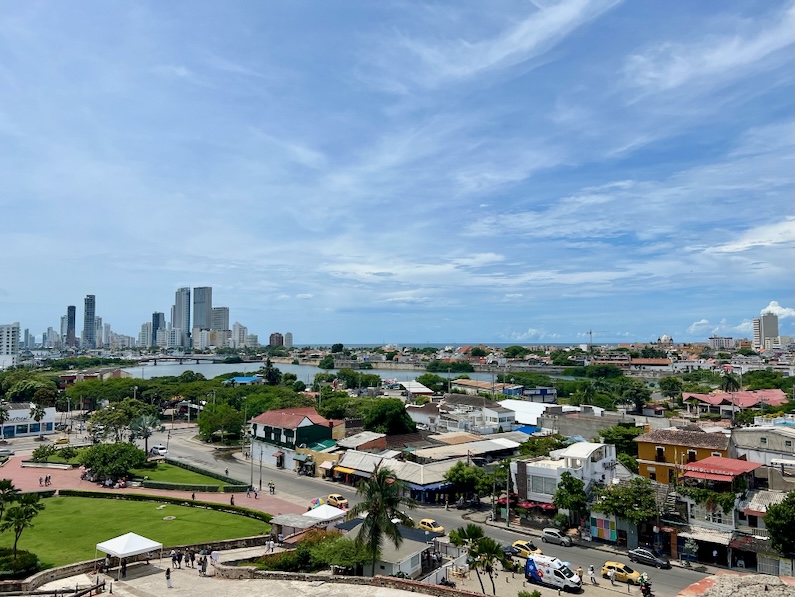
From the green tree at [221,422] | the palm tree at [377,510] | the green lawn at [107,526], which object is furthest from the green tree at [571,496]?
the green tree at [221,422]

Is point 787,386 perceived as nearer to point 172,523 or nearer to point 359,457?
point 359,457

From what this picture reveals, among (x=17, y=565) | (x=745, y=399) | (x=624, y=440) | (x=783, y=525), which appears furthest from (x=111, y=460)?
(x=745, y=399)

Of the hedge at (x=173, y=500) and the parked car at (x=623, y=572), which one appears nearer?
the parked car at (x=623, y=572)

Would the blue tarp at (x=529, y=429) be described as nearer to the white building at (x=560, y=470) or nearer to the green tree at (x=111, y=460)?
the white building at (x=560, y=470)

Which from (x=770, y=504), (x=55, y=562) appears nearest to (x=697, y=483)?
(x=770, y=504)

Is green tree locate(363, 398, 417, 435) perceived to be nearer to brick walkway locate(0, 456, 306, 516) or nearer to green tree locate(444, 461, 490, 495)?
brick walkway locate(0, 456, 306, 516)

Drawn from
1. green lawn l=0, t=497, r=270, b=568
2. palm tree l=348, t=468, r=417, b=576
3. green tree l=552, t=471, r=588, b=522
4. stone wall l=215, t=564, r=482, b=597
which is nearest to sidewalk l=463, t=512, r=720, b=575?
green tree l=552, t=471, r=588, b=522
